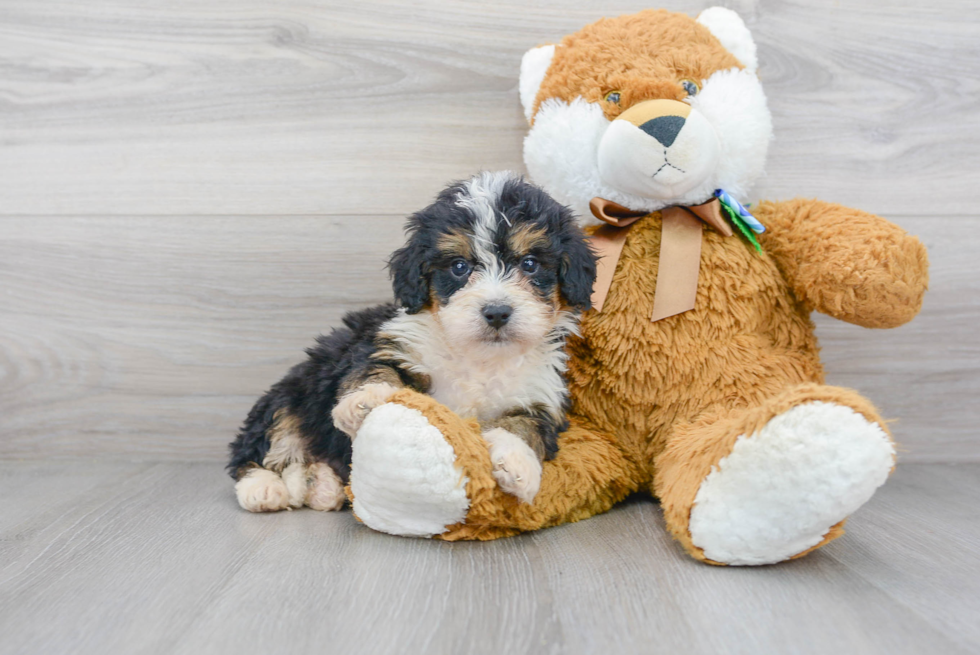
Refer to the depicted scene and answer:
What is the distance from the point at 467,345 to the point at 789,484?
0.64m

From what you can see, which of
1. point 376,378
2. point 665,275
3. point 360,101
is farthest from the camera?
point 360,101

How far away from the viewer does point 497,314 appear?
140 cm

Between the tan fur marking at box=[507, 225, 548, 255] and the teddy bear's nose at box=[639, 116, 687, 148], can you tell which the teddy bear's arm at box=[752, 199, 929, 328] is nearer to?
the teddy bear's nose at box=[639, 116, 687, 148]

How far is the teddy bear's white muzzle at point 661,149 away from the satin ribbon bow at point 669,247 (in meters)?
0.08

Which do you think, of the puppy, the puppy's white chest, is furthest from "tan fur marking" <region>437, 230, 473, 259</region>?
the puppy's white chest

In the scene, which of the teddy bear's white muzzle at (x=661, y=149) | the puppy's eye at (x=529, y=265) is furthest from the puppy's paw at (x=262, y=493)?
the teddy bear's white muzzle at (x=661, y=149)

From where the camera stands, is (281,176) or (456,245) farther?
(281,176)

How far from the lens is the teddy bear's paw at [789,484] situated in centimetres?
118

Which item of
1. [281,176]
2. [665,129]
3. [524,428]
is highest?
[665,129]

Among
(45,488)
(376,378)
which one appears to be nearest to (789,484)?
(376,378)

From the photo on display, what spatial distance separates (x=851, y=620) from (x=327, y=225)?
163 cm

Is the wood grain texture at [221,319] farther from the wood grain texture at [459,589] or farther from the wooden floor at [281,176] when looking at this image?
the wood grain texture at [459,589]

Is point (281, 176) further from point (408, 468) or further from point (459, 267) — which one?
point (408, 468)

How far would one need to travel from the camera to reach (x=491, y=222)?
1479mm
